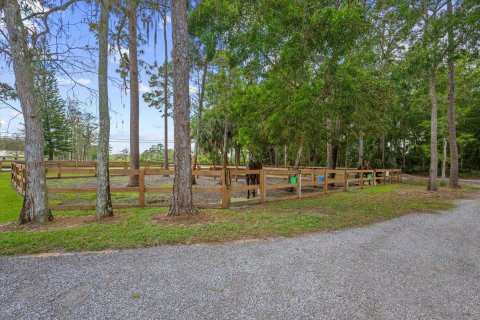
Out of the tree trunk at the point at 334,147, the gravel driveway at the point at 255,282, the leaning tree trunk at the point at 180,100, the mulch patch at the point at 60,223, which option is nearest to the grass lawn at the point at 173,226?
the mulch patch at the point at 60,223

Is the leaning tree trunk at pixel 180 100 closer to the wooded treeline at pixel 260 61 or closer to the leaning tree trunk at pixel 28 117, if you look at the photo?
the wooded treeline at pixel 260 61

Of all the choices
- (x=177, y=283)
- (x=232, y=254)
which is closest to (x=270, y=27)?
(x=232, y=254)

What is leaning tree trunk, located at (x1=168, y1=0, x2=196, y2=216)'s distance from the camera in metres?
5.57

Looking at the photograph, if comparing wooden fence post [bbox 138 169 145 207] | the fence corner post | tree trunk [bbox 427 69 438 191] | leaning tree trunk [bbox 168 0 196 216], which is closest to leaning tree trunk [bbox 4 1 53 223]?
wooden fence post [bbox 138 169 145 207]

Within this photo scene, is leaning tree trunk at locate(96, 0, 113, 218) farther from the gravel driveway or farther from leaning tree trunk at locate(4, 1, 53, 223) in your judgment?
the gravel driveway

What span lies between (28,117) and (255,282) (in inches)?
202

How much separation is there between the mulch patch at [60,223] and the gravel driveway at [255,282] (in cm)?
163

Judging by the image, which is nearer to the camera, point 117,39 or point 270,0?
point 117,39

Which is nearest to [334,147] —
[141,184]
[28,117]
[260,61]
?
[260,61]

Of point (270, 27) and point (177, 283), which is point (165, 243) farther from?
point (270, 27)

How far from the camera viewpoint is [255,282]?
9.27 feet

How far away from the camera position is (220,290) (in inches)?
104

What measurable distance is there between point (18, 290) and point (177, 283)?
1587 millimetres

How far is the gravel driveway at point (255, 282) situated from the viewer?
2.29 metres
